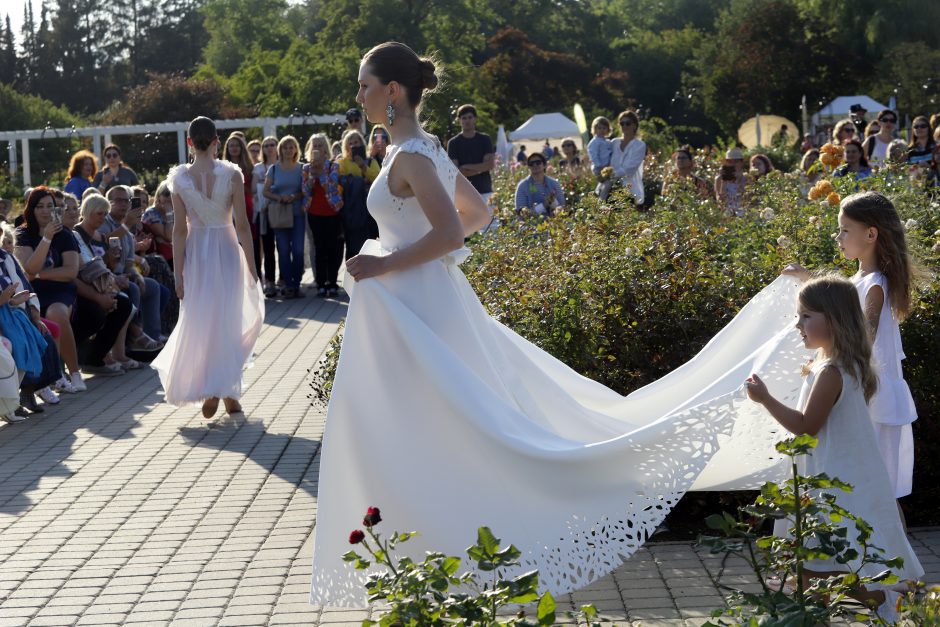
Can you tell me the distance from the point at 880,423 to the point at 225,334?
549cm

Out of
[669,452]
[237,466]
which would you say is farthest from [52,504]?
[669,452]

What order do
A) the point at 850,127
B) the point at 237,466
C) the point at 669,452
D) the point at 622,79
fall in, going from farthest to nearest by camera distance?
the point at 622,79 → the point at 850,127 → the point at 237,466 → the point at 669,452

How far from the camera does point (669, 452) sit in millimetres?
4445

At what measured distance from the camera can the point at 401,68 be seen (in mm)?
4859

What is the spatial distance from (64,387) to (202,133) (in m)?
3.00

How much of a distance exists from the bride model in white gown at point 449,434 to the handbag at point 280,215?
1184 cm

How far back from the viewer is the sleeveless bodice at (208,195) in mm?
9281

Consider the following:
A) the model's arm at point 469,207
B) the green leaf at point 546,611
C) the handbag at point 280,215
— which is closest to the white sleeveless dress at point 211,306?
the model's arm at point 469,207

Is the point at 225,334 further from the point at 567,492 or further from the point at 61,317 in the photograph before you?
the point at 567,492

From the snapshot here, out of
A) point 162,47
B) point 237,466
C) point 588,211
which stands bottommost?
point 237,466

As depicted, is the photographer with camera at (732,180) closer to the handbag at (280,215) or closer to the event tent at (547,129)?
the handbag at (280,215)

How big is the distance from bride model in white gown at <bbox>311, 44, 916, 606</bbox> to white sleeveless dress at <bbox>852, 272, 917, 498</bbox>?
32 centimetres

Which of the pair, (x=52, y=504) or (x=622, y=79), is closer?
(x=52, y=504)

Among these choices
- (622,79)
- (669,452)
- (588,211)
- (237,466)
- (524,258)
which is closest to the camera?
(669,452)
